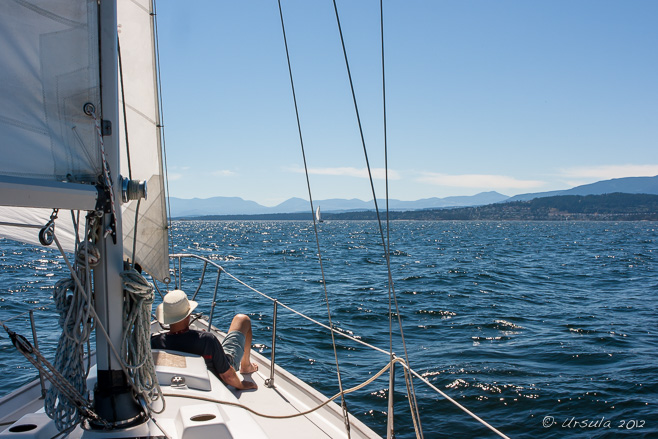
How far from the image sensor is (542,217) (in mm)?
133375

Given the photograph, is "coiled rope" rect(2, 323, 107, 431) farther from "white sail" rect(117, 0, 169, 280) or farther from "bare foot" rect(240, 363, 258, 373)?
"bare foot" rect(240, 363, 258, 373)

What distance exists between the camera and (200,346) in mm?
3330

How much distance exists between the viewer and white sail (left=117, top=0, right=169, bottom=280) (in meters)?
3.26

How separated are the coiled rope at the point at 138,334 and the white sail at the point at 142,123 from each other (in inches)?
43.5

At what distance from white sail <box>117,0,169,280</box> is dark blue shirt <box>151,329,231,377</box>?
20.3 inches

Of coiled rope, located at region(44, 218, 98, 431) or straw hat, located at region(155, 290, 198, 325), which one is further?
straw hat, located at region(155, 290, 198, 325)

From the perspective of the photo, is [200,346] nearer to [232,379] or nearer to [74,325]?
[232,379]

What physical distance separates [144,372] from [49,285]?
425 inches

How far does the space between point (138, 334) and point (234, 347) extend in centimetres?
176

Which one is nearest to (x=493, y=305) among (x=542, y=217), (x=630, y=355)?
(x=630, y=355)

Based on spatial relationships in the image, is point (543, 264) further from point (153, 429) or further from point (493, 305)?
point (153, 429)

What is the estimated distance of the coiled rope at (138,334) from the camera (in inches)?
→ 81.4

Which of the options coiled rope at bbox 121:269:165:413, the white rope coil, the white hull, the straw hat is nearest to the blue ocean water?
the white hull

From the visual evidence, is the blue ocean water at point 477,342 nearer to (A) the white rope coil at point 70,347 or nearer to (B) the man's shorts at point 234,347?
(B) the man's shorts at point 234,347
